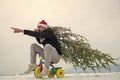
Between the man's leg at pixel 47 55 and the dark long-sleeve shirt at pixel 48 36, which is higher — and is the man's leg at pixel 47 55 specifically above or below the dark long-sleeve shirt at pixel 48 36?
below

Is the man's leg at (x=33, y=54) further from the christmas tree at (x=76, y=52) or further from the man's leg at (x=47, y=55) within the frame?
the christmas tree at (x=76, y=52)

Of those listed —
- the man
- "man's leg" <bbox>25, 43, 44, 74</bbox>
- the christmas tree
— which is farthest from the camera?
the christmas tree

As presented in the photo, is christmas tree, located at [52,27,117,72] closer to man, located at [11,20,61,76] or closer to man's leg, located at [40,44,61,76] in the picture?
man, located at [11,20,61,76]

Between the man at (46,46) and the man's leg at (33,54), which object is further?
the man's leg at (33,54)

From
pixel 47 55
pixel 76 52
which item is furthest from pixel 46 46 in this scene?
pixel 76 52

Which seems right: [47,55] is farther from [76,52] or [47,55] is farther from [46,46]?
[76,52]

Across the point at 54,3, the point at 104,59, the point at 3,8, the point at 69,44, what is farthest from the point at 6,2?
the point at 104,59

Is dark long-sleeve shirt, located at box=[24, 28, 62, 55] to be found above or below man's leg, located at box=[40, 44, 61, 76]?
above

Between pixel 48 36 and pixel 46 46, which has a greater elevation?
pixel 48 36

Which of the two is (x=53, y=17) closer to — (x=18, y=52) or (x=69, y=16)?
(x=69, y=16)

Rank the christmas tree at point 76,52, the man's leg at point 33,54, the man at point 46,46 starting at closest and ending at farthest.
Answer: the man at point 46,46, the man's leg at point 33,54, the christmas tree at point 76,52

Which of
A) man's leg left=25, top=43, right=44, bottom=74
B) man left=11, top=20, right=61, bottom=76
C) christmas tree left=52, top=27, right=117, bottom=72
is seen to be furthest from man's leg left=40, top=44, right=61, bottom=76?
christmas tree left=52, top=27, right=117, bottom=72

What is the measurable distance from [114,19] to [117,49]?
0.49 metres

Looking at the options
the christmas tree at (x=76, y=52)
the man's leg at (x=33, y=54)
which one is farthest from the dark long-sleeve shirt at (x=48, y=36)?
the christmas tree at (x=76, y=52)
